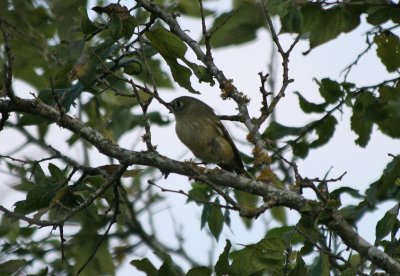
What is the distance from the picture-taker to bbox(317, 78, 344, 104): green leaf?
5.12 meters

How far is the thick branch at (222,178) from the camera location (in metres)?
A: 3.65

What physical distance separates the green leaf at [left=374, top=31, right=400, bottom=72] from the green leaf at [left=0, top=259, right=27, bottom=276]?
252 cm

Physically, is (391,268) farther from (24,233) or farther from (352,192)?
(24,233)

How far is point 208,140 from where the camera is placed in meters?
6.38

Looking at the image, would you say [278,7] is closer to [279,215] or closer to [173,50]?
[173,50]

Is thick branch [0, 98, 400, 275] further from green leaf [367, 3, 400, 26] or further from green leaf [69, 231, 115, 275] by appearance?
green leaf [69, 231, 115, 275]

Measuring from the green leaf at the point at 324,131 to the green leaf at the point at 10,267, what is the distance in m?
2.13

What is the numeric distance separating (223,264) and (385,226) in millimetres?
856

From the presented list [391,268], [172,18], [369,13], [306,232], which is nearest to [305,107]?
[369,13]

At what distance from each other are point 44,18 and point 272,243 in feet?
11.9

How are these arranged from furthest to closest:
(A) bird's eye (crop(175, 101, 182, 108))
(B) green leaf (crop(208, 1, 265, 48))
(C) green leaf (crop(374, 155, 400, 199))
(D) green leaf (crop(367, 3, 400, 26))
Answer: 1. (A) bird's eye (crop(175, 101, 182, 108))
2. (B) green leaf (crop(208, 1, 265, 48))
3. (D) green leaf (crop(367, 3, 400, 26))
4. (C) green leaf (crop(374, 155, 400, 199))

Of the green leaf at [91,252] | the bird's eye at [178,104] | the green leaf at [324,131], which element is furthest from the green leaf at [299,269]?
the bird's eye at [178,104]

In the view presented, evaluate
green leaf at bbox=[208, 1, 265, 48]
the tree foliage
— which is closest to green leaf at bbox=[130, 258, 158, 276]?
the tree foliage

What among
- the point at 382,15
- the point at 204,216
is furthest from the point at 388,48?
the point at 204,216
